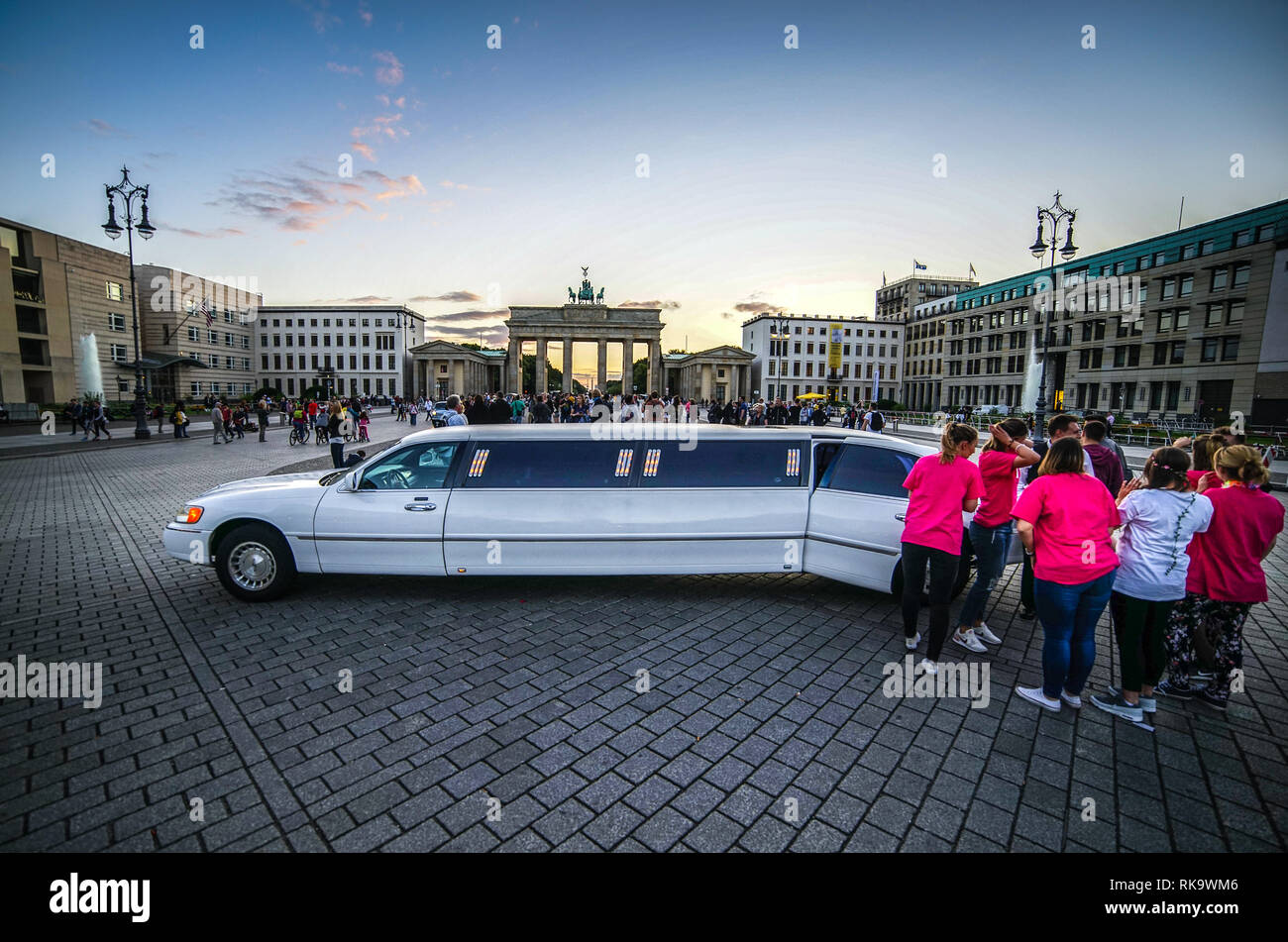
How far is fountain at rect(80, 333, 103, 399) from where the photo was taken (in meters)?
51.0

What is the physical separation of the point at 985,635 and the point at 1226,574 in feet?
5.66

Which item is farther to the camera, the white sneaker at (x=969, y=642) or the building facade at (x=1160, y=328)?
the building facade at (x=1160, y=328)

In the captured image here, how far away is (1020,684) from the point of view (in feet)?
14.4

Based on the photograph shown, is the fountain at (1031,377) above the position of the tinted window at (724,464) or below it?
above

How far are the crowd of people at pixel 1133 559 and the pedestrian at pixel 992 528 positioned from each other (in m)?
0.72

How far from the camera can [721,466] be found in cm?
612

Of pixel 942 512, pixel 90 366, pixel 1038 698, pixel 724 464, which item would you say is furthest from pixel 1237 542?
pixel 90 366

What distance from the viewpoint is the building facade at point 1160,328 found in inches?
1825

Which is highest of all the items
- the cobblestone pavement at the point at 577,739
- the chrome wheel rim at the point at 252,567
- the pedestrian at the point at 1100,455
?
the pedestrian at the point at 1100,455

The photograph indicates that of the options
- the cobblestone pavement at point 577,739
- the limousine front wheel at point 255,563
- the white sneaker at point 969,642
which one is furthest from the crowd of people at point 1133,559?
the limousine front wheel at point 255,563

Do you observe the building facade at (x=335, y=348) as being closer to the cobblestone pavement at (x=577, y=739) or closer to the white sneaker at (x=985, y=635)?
the cobblestone pavement at (x=577, y=739)
